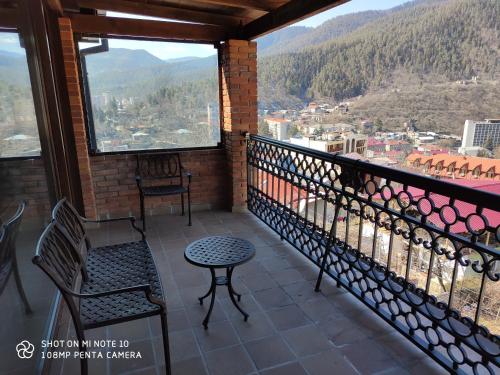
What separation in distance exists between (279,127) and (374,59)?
1.89 m

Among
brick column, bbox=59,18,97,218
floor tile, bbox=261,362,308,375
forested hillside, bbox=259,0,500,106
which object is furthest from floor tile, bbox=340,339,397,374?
brick column, bbox=59,18,97,218

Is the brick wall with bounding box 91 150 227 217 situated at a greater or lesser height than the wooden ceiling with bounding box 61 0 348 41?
lesser

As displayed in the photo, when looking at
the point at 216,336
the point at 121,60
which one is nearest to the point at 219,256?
the point at 216,336

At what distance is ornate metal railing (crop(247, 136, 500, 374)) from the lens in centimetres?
152

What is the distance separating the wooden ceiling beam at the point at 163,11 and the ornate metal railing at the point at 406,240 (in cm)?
159

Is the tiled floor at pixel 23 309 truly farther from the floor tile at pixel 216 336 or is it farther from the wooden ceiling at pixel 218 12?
the wooden ceiling at pixel 218 12

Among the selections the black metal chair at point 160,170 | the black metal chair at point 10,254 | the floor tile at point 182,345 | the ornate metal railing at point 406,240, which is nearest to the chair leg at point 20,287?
the black metal chair at point 10,254

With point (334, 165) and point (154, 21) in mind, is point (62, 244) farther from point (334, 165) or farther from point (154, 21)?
point (154, 21)

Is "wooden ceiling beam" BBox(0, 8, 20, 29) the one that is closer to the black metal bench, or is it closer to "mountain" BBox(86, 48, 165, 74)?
the black metal bench

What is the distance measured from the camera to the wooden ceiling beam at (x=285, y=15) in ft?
8.73

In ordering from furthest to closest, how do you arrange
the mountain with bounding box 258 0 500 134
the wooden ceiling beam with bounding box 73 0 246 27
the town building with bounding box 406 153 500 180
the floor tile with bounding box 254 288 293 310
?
the mountain with bounding box 258 0 500 134 < the wooden ceiling beam with bounding box 73 0 246 27 < the town building with bounding box 406 153 500 180 < the floor tile with bounding box 254 288 293 310

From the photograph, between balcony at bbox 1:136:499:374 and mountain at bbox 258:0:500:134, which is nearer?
balcony at bbox 1:136:499:374

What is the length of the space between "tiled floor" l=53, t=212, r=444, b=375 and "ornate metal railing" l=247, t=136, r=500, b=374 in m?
0.16

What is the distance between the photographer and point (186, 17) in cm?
381
